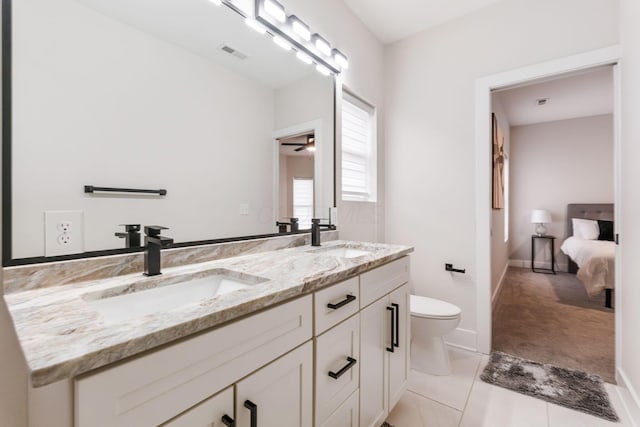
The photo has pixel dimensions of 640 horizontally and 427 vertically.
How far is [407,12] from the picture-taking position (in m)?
2.29

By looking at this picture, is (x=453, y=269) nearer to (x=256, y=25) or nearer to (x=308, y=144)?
(x=308, y=144)

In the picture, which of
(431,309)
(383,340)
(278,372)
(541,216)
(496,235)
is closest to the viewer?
(278,372)

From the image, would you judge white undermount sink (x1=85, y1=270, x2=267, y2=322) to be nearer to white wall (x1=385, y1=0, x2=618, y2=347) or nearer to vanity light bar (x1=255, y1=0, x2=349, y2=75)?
vanity light bar (x1=255, y1=0, x2=349, y2=75)

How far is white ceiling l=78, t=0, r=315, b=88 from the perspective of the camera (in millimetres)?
1051

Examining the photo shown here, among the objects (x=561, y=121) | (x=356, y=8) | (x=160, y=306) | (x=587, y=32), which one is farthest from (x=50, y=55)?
(x=561, y=121)

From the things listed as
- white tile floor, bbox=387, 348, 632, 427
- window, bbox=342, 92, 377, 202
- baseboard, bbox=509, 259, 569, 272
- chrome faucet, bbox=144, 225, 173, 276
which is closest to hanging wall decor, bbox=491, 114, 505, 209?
window, bbox=342, 92, 377, 202

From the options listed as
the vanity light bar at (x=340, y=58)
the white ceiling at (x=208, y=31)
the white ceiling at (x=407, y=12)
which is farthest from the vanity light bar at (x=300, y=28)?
the white ceiling at (x=407, y=12)

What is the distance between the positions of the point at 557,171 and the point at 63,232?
670 cm

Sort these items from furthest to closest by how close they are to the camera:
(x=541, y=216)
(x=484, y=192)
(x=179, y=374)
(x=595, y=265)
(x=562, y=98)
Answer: (x=541, y=216), (x=562, y=98), (x=595, y=265), (x=484, y=192), (x=179, y=374)

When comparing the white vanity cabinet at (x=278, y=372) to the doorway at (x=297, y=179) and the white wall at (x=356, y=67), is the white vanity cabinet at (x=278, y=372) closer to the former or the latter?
the doorway at (x=297, y=179)

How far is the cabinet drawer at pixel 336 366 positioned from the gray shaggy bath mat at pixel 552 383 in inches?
51.7

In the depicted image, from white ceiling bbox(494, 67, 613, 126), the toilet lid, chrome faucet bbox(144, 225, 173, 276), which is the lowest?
the toilet lid

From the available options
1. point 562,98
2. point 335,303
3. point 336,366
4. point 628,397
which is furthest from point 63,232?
point 562,98

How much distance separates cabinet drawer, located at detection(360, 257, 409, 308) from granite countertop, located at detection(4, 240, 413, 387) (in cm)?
12
